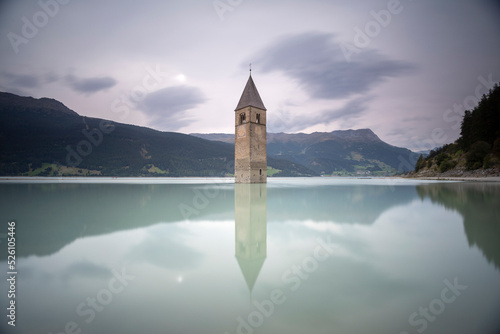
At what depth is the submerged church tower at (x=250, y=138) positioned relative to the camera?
41875 millimetres

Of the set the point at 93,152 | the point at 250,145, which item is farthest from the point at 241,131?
the point at 93,152

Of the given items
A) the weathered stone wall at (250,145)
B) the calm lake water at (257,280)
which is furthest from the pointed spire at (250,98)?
the calm lake water at (257,280)

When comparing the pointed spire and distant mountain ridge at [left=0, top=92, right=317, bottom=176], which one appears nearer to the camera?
the pointed spire

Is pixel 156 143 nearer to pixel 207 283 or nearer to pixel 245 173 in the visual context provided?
pixel 245 173

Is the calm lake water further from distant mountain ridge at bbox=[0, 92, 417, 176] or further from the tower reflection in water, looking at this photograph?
distant mountain ridge at bbox=[0, 92, 417, 176]

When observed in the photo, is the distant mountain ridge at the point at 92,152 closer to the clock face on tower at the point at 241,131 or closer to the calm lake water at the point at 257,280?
the clock face on tower at the point at 241,131

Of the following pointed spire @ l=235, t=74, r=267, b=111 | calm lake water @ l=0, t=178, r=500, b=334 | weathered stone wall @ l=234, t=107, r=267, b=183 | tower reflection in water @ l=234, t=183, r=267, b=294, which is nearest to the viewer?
calm lake water @ l=0, t=178, r=500, b=334

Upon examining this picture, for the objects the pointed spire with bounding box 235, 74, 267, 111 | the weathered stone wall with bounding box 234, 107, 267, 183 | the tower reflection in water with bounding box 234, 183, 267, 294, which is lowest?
the tower reflection in water with bounding box 234, 183, 267, 294

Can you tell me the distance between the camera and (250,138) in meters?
41.9

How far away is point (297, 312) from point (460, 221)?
878 centimetres

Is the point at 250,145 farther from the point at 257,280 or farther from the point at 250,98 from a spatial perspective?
the point at 257,280

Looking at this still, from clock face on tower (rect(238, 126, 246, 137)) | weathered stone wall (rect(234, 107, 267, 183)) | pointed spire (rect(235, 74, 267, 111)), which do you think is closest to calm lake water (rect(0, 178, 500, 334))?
weathered stone wall (rect(234, 107, 267, 183))

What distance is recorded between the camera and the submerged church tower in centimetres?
4188

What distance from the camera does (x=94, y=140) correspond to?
178875 millimetres
